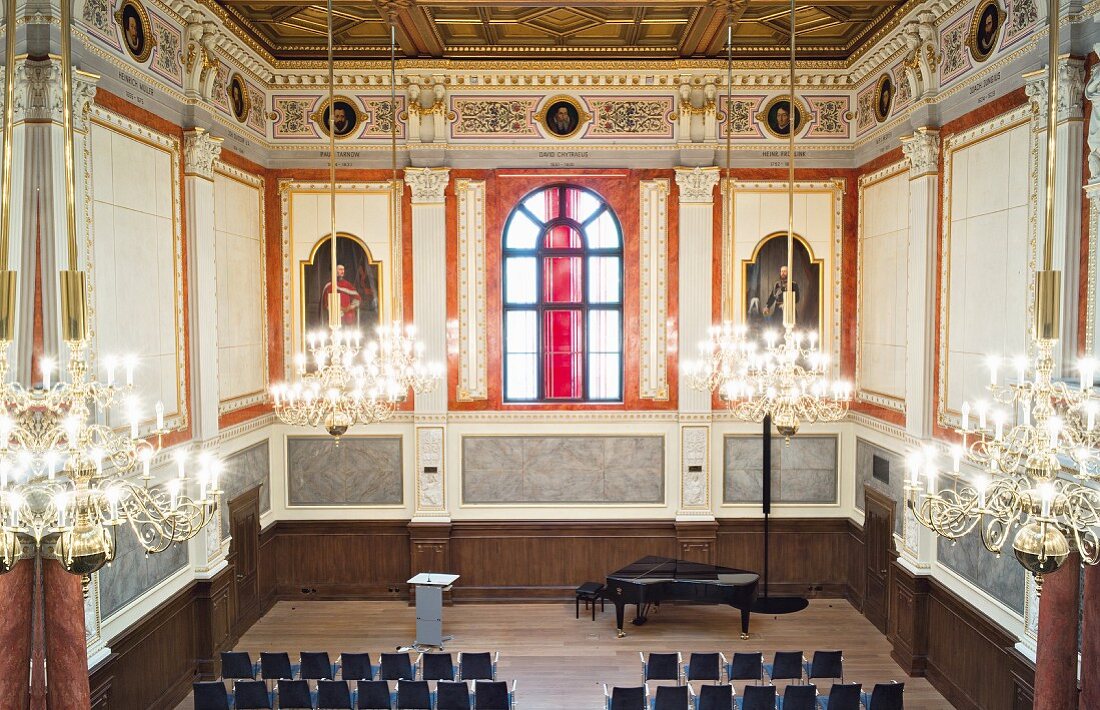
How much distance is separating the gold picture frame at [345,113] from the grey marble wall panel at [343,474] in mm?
4808

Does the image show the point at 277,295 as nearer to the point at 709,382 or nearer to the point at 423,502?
the point at 423,502

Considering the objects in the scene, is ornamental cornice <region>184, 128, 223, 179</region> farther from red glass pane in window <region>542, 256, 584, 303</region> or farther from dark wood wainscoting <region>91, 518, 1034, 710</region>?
dark wood wainscoting <region>91, 518, 1034, 710</region>

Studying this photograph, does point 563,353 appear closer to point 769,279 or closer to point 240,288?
point 769,279

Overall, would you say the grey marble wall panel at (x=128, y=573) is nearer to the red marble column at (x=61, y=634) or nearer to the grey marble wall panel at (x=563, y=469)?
the red marble column at (x=61, y=634)

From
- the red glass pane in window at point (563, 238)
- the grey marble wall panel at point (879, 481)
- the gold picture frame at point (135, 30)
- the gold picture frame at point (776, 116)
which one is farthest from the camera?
the red glass pane in window at point (563, 238)

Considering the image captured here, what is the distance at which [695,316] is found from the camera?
12266 millimetres

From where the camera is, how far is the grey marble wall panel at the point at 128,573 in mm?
7809

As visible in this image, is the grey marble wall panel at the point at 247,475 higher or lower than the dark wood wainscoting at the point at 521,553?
higher

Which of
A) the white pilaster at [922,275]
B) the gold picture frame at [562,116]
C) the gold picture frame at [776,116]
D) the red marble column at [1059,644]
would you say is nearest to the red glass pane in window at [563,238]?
the gold picture frame at [562,116]

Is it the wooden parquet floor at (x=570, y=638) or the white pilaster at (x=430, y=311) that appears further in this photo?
the white pilaster at (x=430, y=311)

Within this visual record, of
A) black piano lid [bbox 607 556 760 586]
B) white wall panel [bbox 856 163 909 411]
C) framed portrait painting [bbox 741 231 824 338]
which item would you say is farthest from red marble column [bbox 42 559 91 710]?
white wall panel [bbox 856 163 909 411]

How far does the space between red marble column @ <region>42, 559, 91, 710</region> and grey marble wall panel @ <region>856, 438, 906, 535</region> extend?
351 inches

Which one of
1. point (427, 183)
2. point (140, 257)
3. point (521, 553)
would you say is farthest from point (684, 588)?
point (140, 257)

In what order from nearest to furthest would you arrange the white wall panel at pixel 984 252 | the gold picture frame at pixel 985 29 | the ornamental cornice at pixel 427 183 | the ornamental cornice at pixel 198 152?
the white wall panel at pixel 984 252 < the gold picture frame at pixel 985 29 < the ornamental cornice at pixel 198 152 < the ornamental cornice at pixel 427 183
